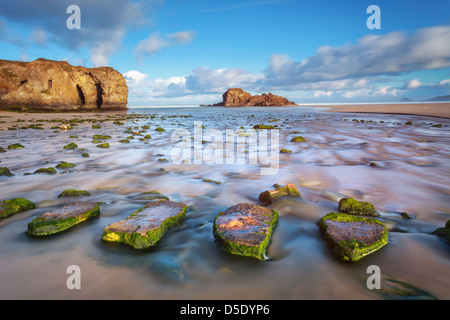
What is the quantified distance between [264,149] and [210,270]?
5551mm

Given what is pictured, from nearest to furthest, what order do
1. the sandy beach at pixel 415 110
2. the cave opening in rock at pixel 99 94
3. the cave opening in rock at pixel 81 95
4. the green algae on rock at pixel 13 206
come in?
the green algae on rock at pixel 13 206
the sandy beach at pixel 415 110
the cave opening in rock at pixel 81 95
the cave opening in rock at pixel 99 94

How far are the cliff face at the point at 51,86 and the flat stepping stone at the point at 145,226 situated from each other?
56.6 m

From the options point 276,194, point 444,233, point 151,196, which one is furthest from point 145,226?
point 444,233

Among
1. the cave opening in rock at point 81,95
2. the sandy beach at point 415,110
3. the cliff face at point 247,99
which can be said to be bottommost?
the sandy beach at point 415,110

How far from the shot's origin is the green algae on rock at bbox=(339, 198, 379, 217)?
2613 mm

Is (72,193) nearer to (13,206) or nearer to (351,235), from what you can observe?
(13,206)

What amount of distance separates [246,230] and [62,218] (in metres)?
1.93

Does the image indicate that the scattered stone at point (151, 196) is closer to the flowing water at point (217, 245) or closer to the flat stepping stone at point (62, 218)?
the flowing water at point (217, 245)

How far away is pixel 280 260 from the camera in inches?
72.2

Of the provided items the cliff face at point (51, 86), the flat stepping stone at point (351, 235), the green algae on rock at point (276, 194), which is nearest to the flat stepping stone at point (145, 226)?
the green algae on rock at point (276, 194)

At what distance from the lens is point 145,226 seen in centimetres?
216

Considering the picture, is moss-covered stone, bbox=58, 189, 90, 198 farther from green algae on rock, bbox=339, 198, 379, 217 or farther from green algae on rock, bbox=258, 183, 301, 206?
green algae on rock, bbox=339, 198, 379, 217

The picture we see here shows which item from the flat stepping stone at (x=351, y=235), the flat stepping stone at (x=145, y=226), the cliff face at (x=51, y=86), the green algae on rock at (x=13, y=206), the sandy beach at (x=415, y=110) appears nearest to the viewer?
the flat stepping stone at (x=351, y=235)

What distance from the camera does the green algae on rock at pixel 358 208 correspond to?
2.61 meters
